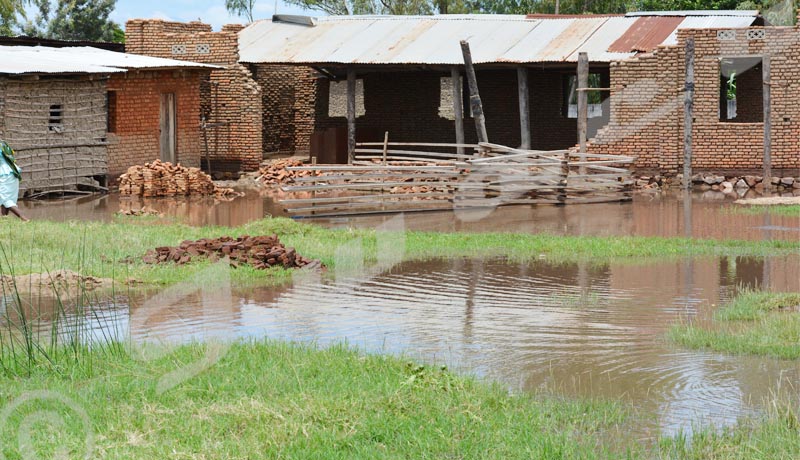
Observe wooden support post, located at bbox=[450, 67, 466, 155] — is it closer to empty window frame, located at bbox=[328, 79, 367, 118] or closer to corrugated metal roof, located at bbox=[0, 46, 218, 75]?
corrugated metal roof, located at bbox=[0, 46, 218, 75]

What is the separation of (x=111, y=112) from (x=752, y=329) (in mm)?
18292

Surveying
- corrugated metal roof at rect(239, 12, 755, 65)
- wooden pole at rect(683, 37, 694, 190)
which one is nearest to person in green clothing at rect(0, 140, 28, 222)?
corrugated metal roof at rect(239, 12, 755, 65)

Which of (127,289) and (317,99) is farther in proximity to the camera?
(317,99)

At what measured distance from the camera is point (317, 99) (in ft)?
102

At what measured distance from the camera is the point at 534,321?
30.4 feet

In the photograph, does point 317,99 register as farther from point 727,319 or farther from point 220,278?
point 727,319

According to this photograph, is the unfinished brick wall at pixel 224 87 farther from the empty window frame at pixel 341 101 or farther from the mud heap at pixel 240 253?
the empty window frame at pixel 341 101

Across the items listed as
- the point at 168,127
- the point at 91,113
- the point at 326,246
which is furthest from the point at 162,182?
the point at 326,246

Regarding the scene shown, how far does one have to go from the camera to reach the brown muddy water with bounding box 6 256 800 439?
708 centimetres

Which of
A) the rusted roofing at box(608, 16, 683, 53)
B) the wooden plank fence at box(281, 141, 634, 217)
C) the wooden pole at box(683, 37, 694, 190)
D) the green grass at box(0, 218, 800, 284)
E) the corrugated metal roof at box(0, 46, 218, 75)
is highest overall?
the rusted roofing at box(608, 16, 683, 53)

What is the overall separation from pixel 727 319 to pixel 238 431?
4.78 m

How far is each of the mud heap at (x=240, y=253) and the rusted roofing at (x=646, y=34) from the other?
13.7 meters

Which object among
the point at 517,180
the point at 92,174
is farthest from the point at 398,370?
the point at 92,174

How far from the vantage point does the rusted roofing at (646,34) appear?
955 inches
